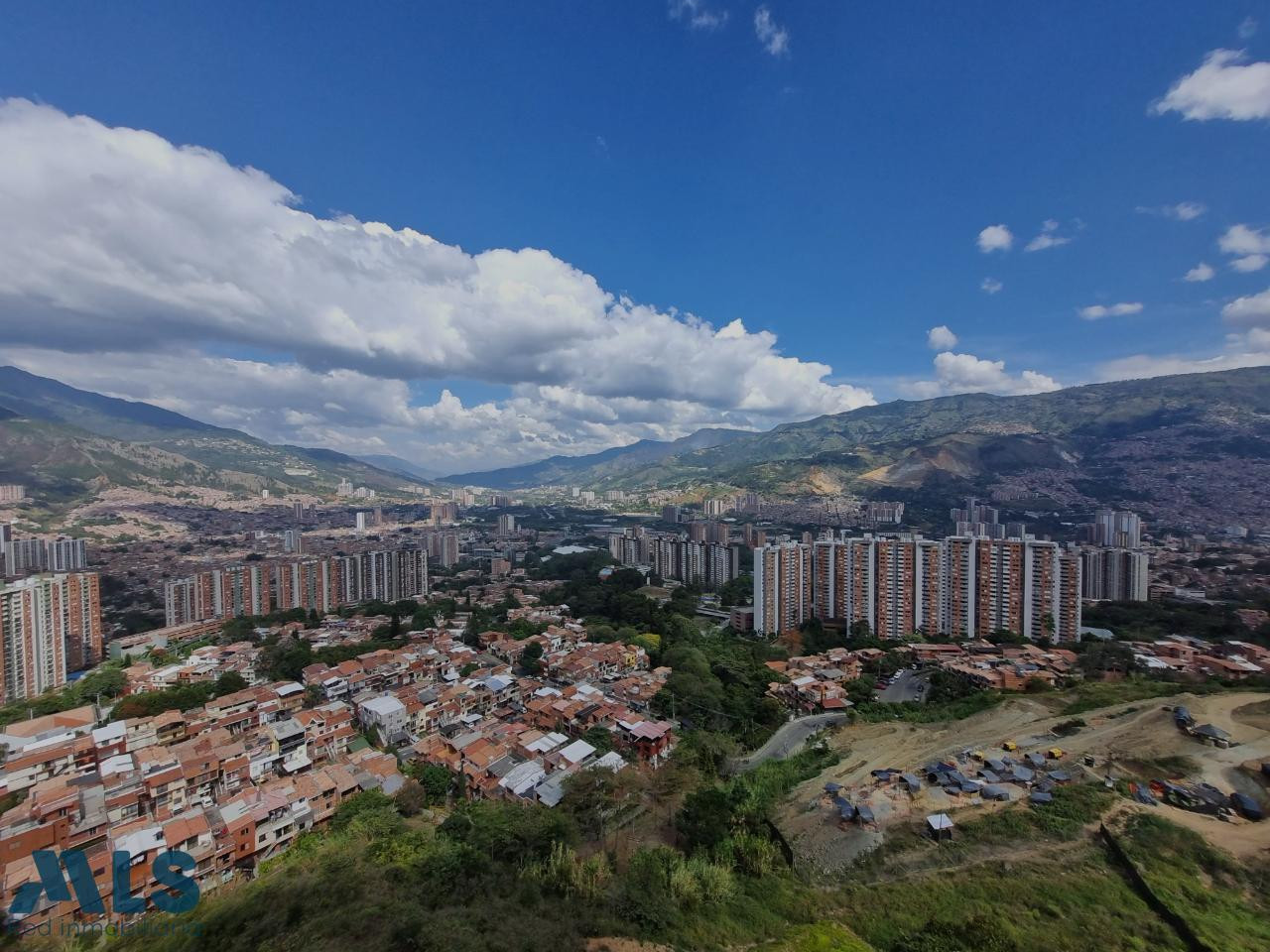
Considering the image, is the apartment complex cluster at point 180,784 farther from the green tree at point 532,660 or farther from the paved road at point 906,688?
the paved road at point 906,688

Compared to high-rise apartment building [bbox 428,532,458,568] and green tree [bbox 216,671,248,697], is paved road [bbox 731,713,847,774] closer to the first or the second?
green tree [bbox 216,671,248,697]

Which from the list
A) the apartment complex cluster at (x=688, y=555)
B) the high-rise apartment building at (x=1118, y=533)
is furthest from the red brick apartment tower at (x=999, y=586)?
the high-rise apartment building at (x=1118, y=533)

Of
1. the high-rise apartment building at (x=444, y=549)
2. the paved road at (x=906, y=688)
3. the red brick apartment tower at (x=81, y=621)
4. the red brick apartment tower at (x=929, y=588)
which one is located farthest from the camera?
the high-rise apartment building at (x=444, y=549)

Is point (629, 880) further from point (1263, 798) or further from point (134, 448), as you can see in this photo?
point (134, 448)

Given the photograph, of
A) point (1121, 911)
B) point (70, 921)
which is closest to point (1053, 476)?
point (1121, 911)

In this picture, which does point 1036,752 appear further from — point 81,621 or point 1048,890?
point 81,621

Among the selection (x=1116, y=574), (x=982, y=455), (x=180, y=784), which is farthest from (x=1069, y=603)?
(x=982, y=455)
